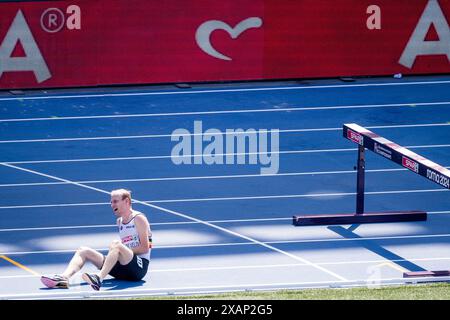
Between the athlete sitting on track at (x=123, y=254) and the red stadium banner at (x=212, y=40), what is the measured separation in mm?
8001

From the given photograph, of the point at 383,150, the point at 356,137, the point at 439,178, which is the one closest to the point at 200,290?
the point at 439,178

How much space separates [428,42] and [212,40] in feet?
12.0

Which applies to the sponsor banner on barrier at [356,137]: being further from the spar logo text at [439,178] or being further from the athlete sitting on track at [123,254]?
the athlete sitting on track at [123,254]

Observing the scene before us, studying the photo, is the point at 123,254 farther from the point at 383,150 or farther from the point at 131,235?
the point at 383,150

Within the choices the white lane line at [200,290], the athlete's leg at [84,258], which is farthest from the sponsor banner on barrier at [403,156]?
the athlete's leg at [84,258]

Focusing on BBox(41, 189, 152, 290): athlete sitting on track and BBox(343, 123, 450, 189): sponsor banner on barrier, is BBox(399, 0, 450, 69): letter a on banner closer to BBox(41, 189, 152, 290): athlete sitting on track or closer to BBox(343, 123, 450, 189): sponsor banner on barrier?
BBox(343, 123, 450, 189): sponsor banner on barrier

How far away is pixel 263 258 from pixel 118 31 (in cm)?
775

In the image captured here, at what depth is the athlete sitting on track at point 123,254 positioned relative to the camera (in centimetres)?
1135

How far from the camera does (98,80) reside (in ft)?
63.6

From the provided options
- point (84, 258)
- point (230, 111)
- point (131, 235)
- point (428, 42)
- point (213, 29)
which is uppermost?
point (213, 29)

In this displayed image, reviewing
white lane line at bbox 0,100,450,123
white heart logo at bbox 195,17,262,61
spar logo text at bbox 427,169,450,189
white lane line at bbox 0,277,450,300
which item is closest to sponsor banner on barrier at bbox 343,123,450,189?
spar logo text at bbox 427,169,450,189

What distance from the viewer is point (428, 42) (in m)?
19.7
